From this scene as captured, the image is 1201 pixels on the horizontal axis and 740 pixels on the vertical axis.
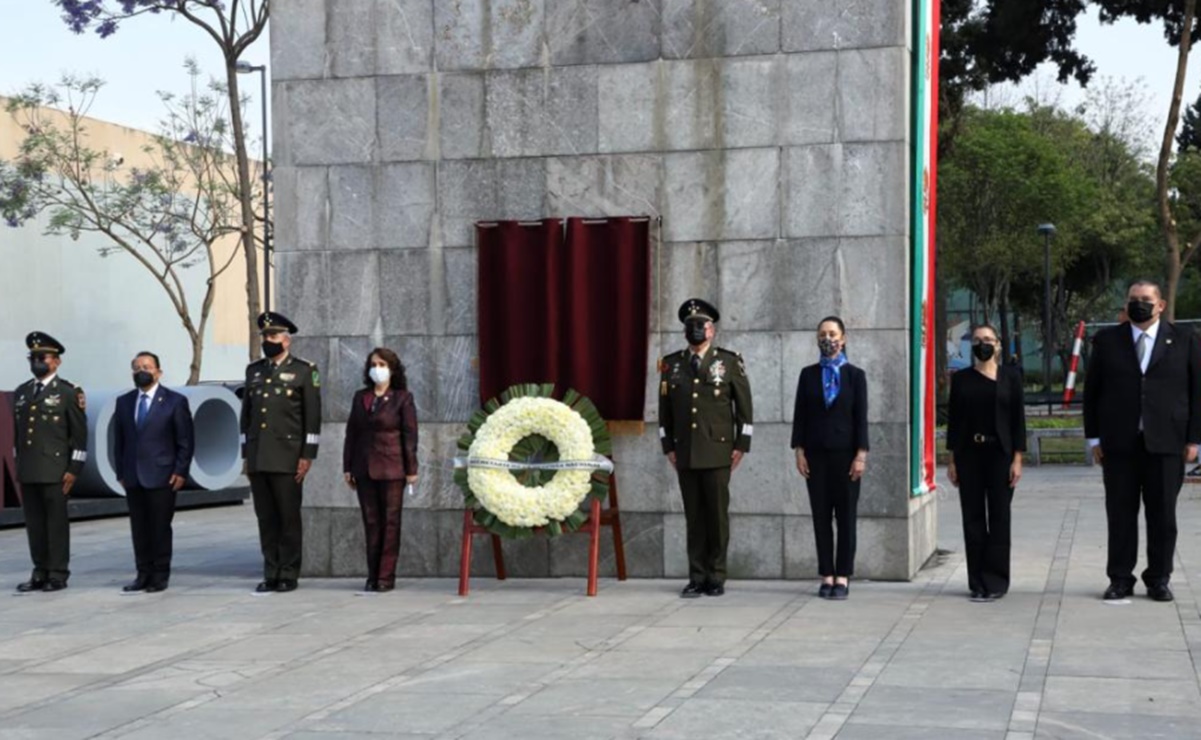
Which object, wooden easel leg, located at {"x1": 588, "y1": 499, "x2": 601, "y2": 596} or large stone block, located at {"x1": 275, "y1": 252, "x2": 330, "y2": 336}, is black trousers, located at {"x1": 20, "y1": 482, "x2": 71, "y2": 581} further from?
wooden easel leg, located at {"x1": 588, "y1": 499, "x2": 601, "y2": 596}

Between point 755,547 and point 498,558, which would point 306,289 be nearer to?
point 498,558

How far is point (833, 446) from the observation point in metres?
11.8

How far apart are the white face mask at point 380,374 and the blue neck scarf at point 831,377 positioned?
10.2ft

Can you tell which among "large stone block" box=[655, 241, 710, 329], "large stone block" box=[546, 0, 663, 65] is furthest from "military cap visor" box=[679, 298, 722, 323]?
"large stone block" box=[546, 0, 663, 65]

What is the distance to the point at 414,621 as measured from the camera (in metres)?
11.0

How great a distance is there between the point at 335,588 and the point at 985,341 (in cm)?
496

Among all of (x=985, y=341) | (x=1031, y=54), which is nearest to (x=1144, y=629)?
(x=985, y=341)

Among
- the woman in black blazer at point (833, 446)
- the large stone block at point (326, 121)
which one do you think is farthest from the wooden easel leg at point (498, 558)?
the large stone block at point (326, 121)

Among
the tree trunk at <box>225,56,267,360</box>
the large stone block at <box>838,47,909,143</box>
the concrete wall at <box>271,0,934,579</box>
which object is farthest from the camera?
the tree trunk at <box>225,56,267,360</box>

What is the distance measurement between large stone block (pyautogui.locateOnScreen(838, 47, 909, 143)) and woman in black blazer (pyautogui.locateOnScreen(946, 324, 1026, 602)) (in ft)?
5.55

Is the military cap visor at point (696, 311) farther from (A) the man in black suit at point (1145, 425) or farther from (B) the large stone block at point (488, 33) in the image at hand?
(A) the man in black suit at point (1145, 425)

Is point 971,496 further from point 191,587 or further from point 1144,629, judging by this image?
point 191,587

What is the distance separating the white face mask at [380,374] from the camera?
12.7 meters

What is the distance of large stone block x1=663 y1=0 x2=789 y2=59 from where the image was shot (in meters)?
12.6
